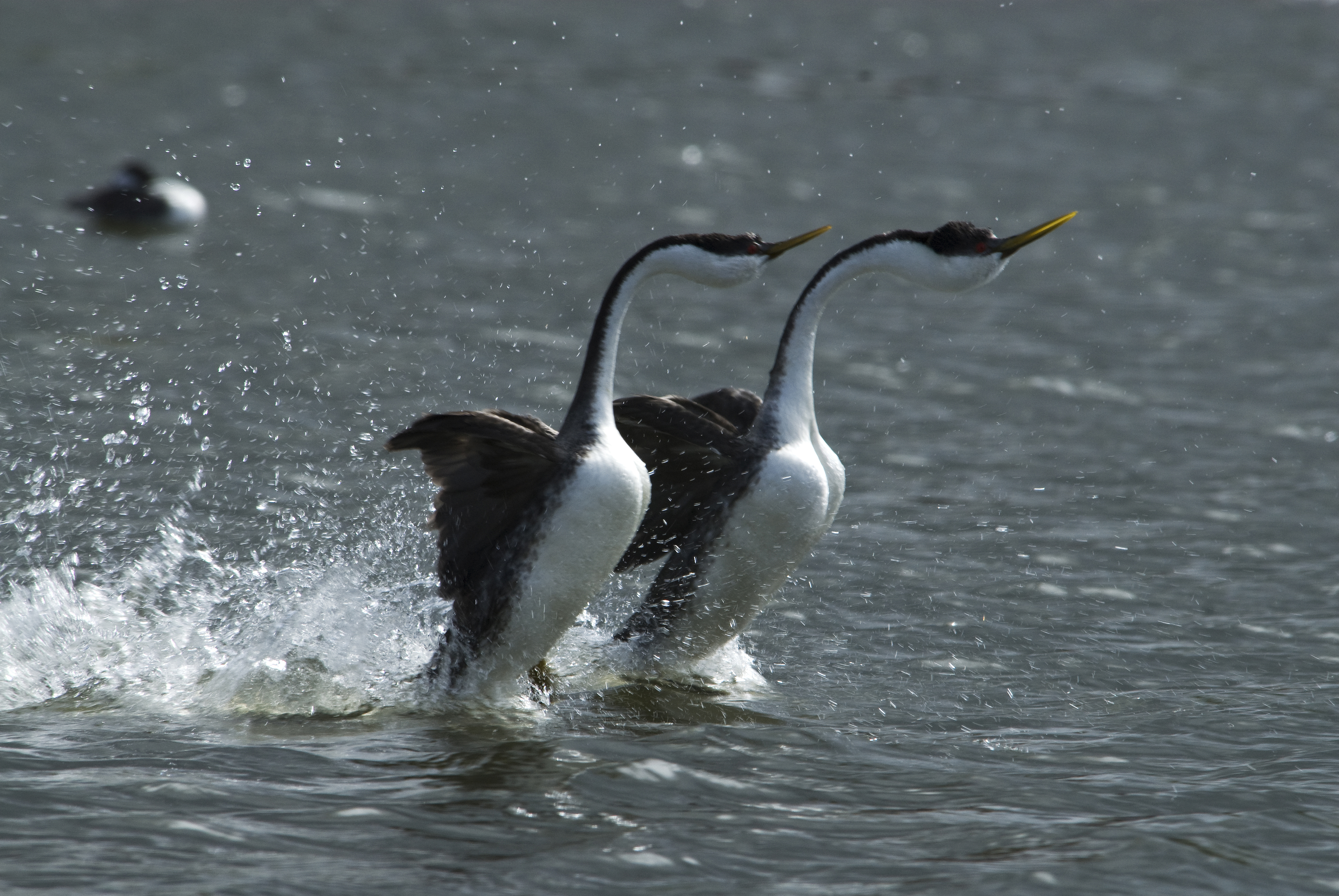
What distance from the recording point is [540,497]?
678cm

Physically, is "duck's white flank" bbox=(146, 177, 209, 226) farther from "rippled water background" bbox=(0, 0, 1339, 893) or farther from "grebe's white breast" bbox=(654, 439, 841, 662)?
"grebe's white breast" bbox=(654, 439, 841, 662)

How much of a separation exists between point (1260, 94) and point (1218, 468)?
61.8ft

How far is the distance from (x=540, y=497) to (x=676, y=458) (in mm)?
959

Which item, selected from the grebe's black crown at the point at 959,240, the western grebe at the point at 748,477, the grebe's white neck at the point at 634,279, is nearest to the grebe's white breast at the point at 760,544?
the western grebe at the point at 748,477

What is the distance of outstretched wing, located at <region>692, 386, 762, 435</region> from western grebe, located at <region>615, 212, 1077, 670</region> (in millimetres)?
294

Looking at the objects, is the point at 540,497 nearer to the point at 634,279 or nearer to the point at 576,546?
the point at 576,546

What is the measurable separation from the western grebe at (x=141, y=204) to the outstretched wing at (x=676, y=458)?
447 inches

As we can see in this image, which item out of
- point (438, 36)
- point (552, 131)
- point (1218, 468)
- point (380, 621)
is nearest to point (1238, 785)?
point (380, 621)

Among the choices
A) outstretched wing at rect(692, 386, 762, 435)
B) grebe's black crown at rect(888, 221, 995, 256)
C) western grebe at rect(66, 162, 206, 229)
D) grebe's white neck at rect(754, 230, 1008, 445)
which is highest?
western grebe at rect(66, 162, 206, 229)

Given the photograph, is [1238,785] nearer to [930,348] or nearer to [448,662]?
[448,662]

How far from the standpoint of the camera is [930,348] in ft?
47.0

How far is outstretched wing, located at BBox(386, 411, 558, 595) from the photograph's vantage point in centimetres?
671

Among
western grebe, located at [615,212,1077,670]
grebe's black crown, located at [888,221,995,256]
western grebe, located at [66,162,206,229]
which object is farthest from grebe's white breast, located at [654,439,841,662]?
western grebe, located at [66,162,206,229]

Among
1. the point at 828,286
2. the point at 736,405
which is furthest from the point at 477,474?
the point at 828,286
